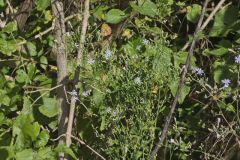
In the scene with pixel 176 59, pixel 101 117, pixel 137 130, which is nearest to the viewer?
pixel 137 130

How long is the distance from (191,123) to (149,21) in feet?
1.90

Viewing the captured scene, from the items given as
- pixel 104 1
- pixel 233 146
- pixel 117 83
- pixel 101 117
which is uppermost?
pixel 104 1

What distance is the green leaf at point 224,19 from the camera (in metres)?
2.87

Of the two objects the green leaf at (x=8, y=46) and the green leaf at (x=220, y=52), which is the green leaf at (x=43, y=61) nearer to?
the green leaf at (x=8, y=46)

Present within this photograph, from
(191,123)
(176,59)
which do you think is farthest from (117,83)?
(191,123)

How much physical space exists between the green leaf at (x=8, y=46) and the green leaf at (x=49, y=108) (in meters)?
0.28

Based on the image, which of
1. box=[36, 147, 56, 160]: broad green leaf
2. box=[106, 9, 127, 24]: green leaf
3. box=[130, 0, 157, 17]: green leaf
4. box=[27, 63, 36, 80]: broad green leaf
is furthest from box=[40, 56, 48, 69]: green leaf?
box=[36, 147, 56, 160]: broad green leaf

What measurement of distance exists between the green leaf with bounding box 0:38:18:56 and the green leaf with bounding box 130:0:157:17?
596mm

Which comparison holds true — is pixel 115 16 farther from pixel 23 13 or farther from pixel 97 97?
pixel 23 13

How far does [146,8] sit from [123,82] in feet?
1.68

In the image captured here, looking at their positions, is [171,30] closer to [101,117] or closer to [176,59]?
[176,59]

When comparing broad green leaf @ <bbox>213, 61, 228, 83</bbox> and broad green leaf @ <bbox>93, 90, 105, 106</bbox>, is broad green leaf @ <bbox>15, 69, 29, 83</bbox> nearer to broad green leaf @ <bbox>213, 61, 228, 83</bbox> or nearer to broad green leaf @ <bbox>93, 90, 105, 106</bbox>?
broad green leaf @ <bbox>93, 90, 105, 106</bbox>

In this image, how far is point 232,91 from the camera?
2701mm

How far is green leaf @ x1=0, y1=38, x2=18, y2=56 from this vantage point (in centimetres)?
280
